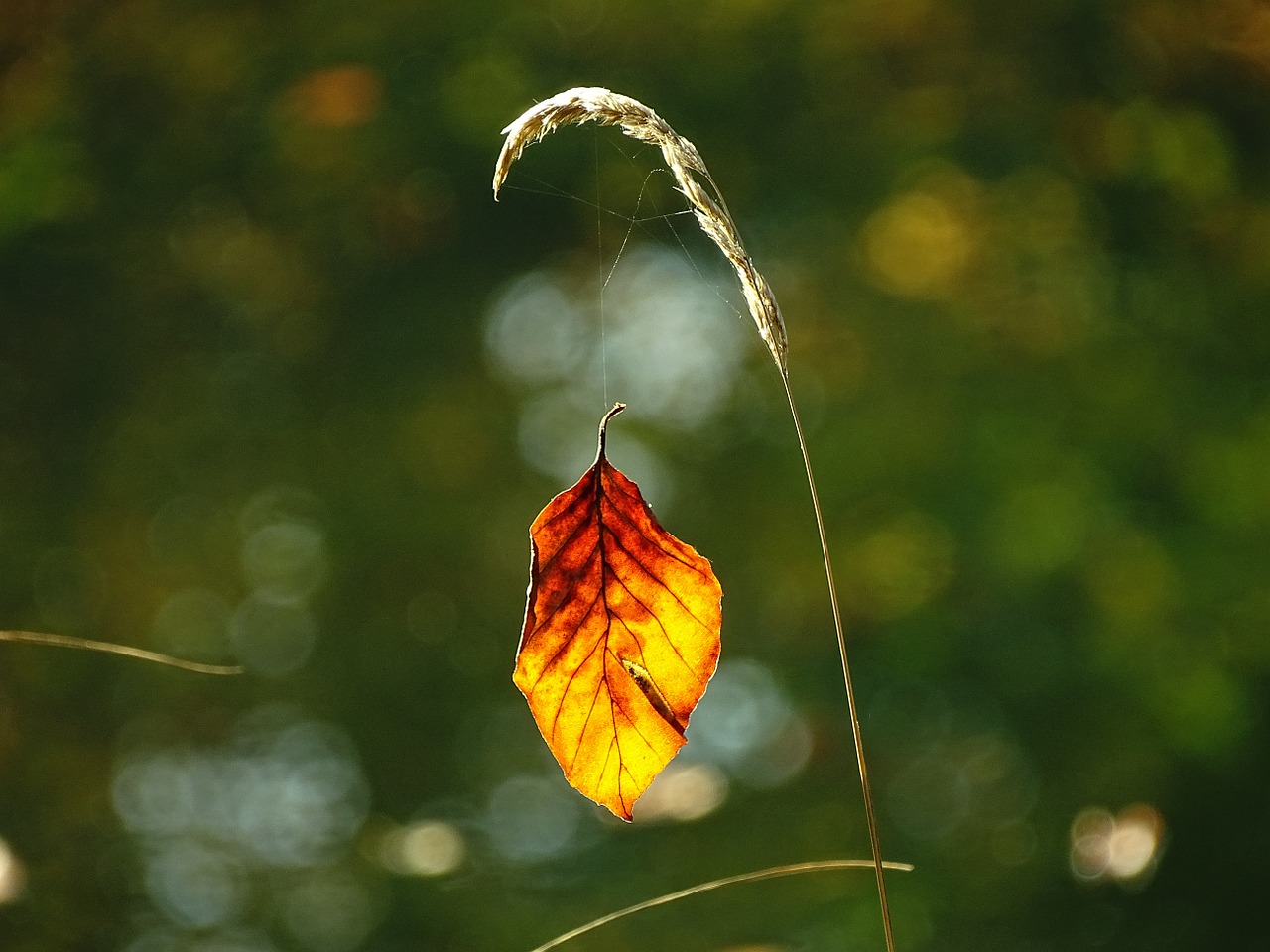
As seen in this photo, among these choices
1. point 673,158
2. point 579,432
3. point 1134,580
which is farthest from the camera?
point 579,432

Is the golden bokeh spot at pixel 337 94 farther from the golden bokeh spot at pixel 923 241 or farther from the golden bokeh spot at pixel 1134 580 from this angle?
the golden bokeh spot at pixel 1134 580

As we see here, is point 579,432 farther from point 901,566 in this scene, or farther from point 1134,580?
point 1134,580

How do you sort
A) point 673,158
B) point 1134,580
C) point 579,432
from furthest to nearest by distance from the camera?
1. point 579,432
2. point 1134,580
3. point 673,158

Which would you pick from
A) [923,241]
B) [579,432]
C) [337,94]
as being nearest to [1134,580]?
[923,241]

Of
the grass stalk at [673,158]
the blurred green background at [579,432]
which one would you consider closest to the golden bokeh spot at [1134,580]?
the blurred green background at [579,432]

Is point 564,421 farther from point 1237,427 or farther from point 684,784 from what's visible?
point 1237,427

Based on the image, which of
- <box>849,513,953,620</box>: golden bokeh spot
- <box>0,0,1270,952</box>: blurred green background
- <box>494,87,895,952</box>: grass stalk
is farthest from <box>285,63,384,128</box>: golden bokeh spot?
<box>494,87,895,952</box>: grass stalk

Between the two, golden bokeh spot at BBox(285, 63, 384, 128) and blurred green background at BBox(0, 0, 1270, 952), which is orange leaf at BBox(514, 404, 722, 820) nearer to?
blurred green background at BBox(0, 0, 1270, 952)
